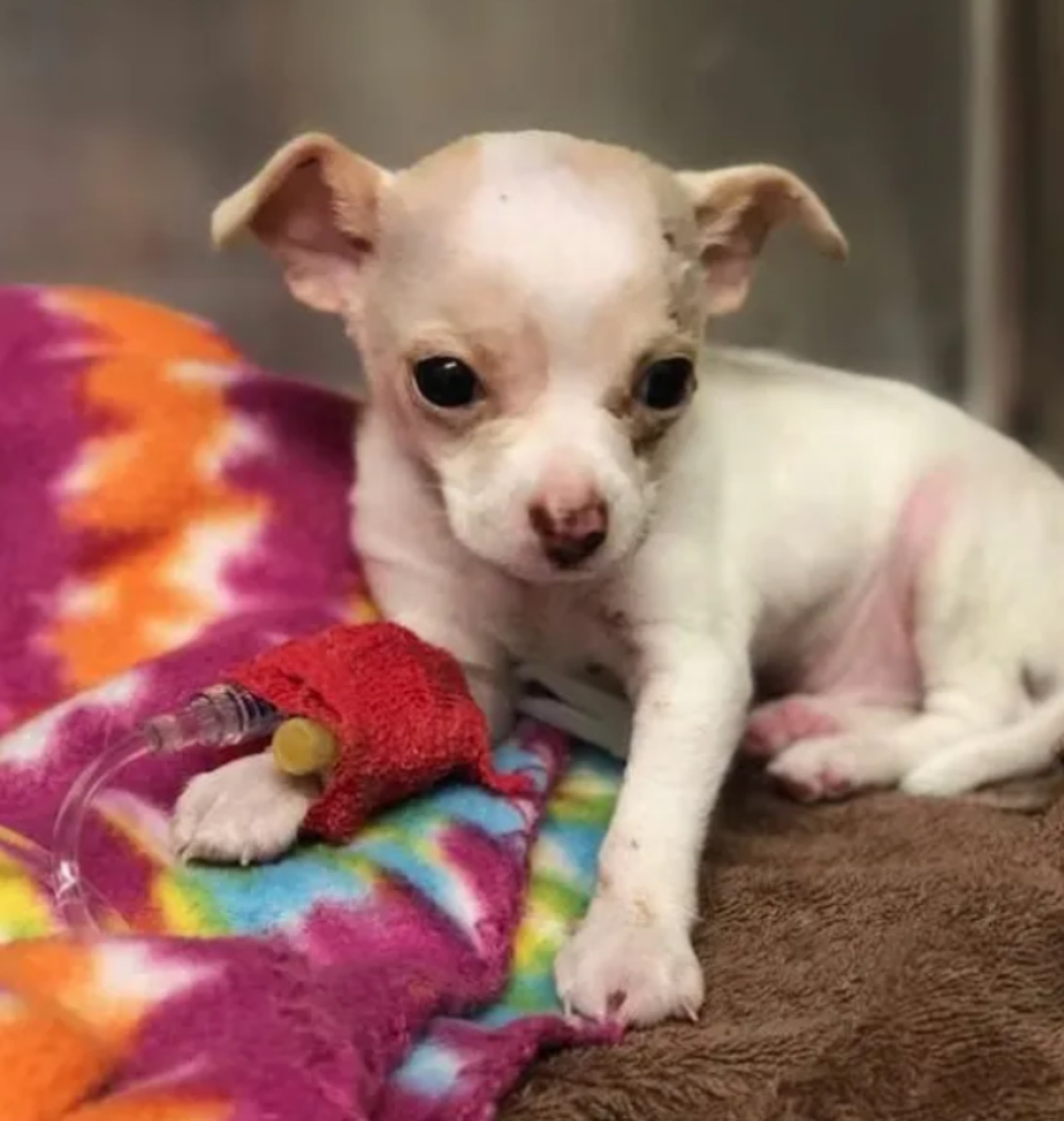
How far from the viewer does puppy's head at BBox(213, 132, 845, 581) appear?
1.54 m

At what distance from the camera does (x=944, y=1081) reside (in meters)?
1.34

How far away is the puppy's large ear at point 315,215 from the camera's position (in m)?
1.74

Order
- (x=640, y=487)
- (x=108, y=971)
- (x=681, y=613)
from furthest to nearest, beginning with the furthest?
(x=681, y=613)
(x=640, y=487)
(x=108, y=971)

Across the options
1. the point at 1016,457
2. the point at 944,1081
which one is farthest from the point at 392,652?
the point at 1016,457

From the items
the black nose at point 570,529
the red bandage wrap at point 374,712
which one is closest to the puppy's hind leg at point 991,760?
the red bandage wrap at point 374,712

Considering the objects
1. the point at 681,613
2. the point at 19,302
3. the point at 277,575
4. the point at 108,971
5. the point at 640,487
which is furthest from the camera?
the point at 19,302

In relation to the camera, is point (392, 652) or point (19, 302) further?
point (19, 302)

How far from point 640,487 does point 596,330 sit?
127mm

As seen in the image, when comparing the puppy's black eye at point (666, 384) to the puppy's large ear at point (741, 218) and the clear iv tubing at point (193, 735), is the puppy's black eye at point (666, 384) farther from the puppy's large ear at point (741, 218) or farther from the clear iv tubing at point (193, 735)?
the clear iv tubing at point (193, 735)

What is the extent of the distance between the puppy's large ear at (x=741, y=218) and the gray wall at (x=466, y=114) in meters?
0.72

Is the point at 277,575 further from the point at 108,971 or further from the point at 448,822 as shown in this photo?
the point at 108,971

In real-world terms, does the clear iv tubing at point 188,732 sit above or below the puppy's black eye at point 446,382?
below

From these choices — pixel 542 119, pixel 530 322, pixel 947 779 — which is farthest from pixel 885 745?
pixel 542 119

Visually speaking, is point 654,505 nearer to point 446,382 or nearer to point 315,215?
point 446,382
